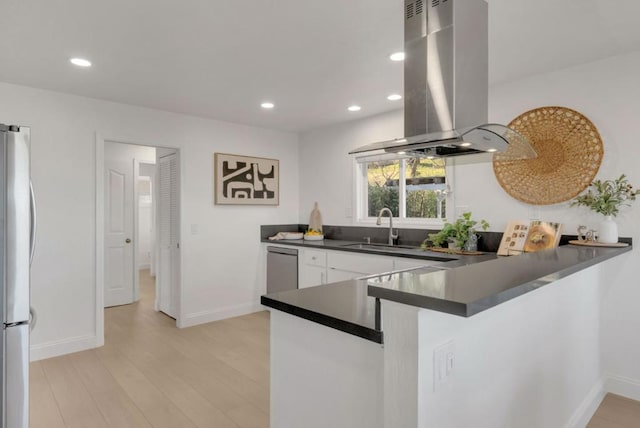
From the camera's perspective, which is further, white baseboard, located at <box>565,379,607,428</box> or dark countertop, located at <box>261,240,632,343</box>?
white baseboard, located at <box>565,379,607,428</box>

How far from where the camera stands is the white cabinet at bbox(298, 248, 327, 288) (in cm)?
404

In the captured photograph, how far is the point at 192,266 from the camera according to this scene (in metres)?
4.30

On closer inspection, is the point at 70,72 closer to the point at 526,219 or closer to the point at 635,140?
the point at 526,219

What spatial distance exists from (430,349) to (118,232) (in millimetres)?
5158

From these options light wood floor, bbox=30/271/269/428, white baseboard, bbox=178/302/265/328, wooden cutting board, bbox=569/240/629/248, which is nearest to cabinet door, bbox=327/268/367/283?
light wood floor, bbox=30/271/269/428

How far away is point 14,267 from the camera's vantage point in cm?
158

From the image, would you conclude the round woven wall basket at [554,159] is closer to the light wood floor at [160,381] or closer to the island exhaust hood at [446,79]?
the island exhaust hood at [446,79]

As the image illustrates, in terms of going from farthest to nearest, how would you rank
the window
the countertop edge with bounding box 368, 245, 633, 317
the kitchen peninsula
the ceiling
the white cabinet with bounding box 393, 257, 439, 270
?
the window < the white cabinet with bounding box 393, 257, 439, 270 < the ceiling < the kitchen peninsula < the countertop edge with bounding box 368, 245, 633, 317

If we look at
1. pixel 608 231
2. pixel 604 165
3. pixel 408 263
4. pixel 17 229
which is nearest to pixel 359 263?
pixel 408 263

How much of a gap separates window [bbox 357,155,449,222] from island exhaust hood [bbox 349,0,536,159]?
5.77 ft

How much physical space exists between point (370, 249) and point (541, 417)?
1.96 meters

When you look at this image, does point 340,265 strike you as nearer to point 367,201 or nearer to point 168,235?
point 367,201

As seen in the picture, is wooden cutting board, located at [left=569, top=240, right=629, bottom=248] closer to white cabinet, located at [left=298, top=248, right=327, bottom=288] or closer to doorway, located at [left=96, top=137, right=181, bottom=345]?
white cabinet, located at [left=298, top=248, right=327, bottom=288]

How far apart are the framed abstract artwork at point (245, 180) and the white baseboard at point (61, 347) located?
1871 mm
